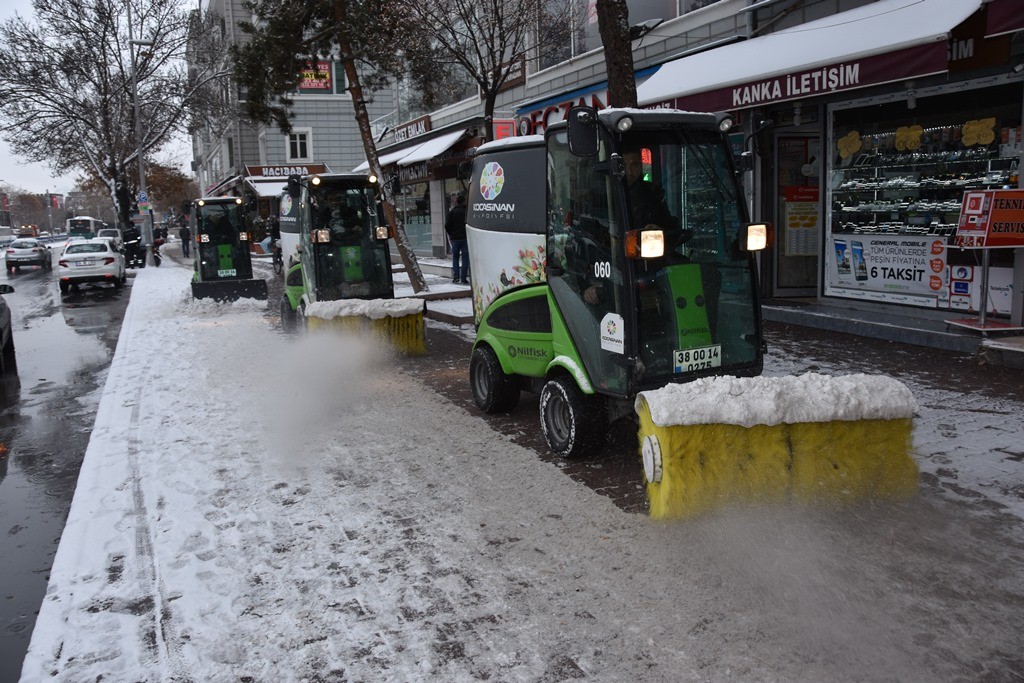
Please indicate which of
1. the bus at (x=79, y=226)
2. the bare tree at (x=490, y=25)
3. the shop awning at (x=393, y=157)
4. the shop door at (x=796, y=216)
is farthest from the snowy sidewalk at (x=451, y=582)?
the bus at (x=79, y=226)

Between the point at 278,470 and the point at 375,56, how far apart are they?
12304mm

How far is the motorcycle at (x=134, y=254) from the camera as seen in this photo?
110 ft

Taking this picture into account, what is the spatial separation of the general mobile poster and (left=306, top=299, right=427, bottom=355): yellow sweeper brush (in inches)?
238

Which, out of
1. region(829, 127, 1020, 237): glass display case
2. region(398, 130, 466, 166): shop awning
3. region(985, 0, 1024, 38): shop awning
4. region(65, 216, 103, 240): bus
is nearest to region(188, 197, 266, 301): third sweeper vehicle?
region(398, 130, 466, 166): shop awning

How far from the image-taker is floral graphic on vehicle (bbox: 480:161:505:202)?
6.91 metres

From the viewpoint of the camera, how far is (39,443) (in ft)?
24.2

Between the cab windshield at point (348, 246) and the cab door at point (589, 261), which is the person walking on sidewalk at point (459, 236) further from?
the cab door at point (589, 261)

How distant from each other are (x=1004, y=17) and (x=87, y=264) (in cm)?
2200

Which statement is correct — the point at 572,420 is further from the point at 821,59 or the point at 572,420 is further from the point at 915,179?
the point at 915,179

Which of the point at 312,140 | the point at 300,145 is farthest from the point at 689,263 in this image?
the point at 300,145

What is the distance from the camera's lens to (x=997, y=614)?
143 inches

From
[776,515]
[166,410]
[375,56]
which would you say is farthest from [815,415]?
[375,56]

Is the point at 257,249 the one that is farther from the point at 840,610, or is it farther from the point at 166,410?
the point at 840,610

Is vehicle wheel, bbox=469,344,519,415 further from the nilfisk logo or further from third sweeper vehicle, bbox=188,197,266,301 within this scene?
third sweeper vehicle, bbox=188,197,266,301
